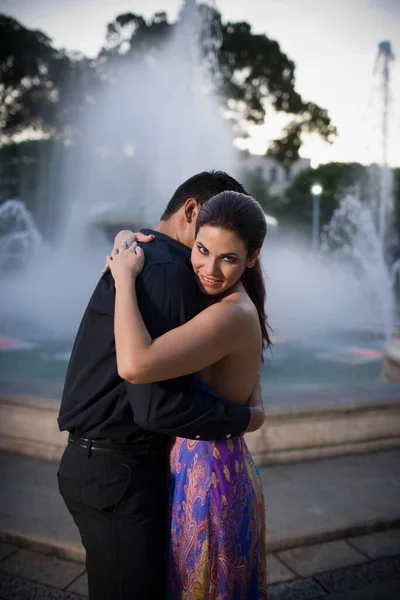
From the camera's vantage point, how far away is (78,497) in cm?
178

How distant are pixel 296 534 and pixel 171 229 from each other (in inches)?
85.9

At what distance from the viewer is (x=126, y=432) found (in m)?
1.75

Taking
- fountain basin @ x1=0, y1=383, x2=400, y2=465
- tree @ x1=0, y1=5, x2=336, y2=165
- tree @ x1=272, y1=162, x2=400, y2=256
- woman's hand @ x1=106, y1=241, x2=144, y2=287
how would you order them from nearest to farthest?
woman's hand @ x1=106, y1=241, x2=144, y2=287
fountain basin @ x1=0, y1=383, x2=400, y2=465
tree @ x1=0, y1=5, x2=336, y2=165
tree @ x1=272, y1=162, x2=400, y2=256

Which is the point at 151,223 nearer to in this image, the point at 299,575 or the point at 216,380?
the point at 299,575

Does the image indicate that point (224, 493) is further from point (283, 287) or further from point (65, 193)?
point (65, 193)

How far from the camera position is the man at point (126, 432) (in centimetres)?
166

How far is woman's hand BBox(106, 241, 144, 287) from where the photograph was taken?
5.51 feet

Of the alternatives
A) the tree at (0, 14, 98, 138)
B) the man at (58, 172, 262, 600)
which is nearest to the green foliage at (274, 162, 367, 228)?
the tree at (0, 14, 98, 138)

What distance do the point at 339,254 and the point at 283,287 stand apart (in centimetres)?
996

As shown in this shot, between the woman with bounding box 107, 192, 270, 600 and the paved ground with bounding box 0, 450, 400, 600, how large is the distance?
52.1 inches

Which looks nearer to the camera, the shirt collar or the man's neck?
the shirt collar

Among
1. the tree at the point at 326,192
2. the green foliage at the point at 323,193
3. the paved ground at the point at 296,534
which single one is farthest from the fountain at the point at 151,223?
the green foliage at the point at 323,193

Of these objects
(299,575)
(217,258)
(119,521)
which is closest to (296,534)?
(299,575)

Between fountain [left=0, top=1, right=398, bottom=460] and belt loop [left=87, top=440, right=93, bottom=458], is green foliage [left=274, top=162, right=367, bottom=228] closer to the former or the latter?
fountain [left=0, top=1, right=398, bottom=460]
